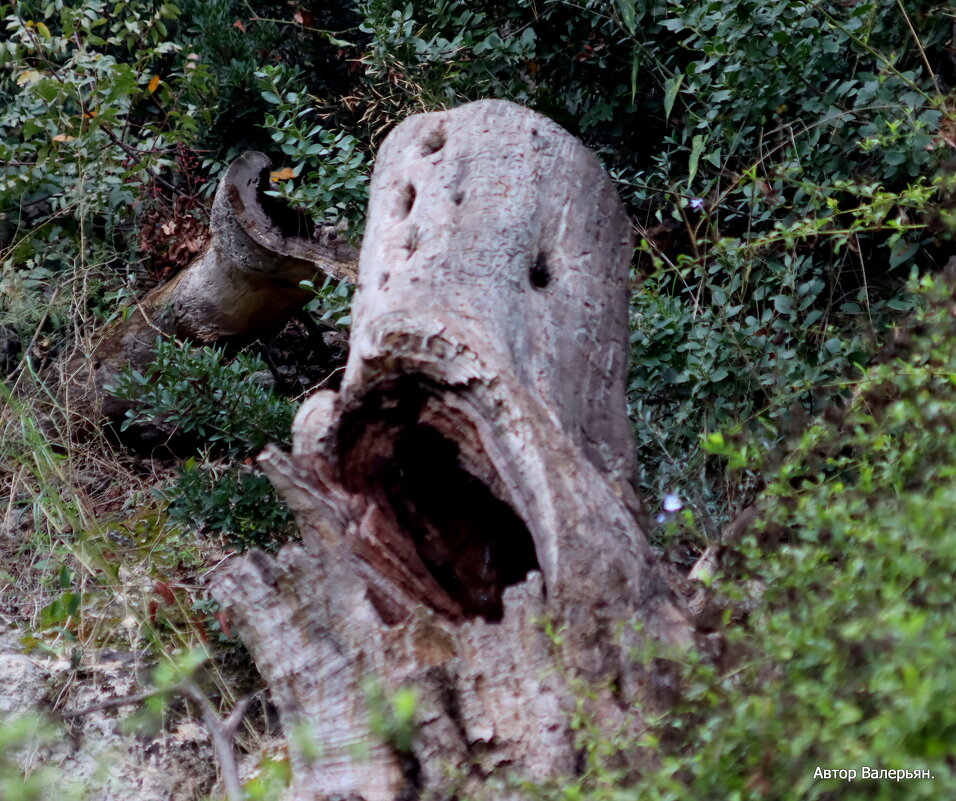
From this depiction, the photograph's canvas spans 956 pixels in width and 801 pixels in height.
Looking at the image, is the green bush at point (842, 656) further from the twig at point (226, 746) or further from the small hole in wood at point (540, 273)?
the small hole in wood at point (540, 273)

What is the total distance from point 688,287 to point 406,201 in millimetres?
1572

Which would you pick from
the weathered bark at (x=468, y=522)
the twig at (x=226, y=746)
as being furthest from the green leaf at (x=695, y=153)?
the twig at (x=226, y=746)

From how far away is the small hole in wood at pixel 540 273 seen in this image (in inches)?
109

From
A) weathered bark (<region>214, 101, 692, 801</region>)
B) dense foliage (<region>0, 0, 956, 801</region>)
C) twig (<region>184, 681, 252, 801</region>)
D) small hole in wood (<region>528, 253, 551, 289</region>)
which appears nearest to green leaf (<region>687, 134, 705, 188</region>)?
dense foliage (<region>0, 0, 956, 801</region>)

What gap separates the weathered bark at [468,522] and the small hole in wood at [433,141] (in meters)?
0.23

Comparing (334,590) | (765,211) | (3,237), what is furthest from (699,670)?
(3,237)

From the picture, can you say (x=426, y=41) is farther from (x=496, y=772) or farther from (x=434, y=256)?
(x=496, y=772)

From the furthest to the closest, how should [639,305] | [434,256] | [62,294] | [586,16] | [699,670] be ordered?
1. [62,294]
2. [586,16]
3. [639,305]
4. [434,256]
5. [699,670]

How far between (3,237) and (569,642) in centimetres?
466

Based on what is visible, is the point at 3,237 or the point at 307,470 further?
the point at 3,237

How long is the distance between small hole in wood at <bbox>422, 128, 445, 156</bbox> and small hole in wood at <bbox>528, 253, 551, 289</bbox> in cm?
55

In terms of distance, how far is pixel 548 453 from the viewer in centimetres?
232

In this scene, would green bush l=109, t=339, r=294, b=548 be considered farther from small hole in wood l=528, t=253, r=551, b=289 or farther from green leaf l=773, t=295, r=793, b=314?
green leaf l=773, t=295, r=793, b=314

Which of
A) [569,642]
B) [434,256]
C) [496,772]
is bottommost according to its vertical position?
[496,772]
